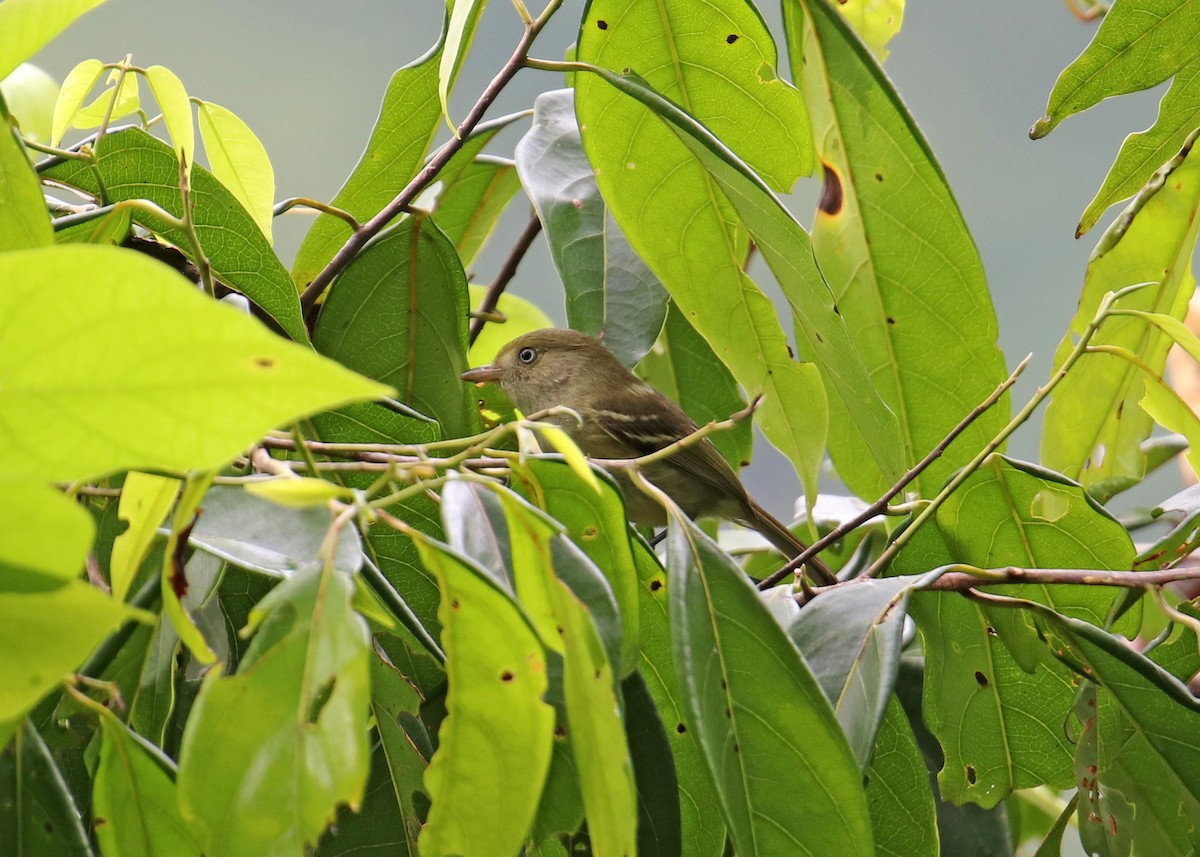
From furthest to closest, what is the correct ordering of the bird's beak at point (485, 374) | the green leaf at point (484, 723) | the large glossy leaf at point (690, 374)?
the bird's beak at point (485, 374) → the large glossy leaf at point (690, 374) → the green leaf at point (484, 723)

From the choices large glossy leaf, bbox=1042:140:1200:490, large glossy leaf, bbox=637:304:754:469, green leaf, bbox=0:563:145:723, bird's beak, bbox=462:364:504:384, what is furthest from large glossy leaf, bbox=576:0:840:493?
bird's beak, bbox=462:364:504:384

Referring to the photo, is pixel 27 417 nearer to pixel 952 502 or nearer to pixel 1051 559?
pixel 952 502

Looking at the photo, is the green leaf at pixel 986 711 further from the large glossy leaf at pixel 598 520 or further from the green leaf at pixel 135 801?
the green leaf at pixel 135 801

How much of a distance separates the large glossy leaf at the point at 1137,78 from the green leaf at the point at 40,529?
140cm

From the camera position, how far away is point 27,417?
0.62 meters

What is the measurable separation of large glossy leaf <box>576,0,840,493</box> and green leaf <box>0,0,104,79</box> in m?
0.73

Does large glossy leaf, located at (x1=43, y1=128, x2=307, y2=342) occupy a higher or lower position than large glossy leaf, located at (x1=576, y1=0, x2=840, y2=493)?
lower

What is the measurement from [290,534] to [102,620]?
1.21 ft

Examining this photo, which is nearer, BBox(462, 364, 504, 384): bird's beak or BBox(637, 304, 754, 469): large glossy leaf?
BBox(637, 304, 754, 469): large glossy leaf

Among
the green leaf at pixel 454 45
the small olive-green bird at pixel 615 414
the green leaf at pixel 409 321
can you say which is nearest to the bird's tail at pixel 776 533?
the small olive-green bird at pixel 615 414

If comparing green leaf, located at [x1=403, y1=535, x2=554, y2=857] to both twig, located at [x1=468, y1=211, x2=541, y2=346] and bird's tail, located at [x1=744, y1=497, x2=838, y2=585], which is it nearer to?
twig, located at [x1=468, y1=211, x2=541, y2=346]

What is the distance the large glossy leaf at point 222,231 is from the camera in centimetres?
148

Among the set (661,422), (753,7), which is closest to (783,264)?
(753,7)

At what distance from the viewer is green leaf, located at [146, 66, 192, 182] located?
4.37ft
